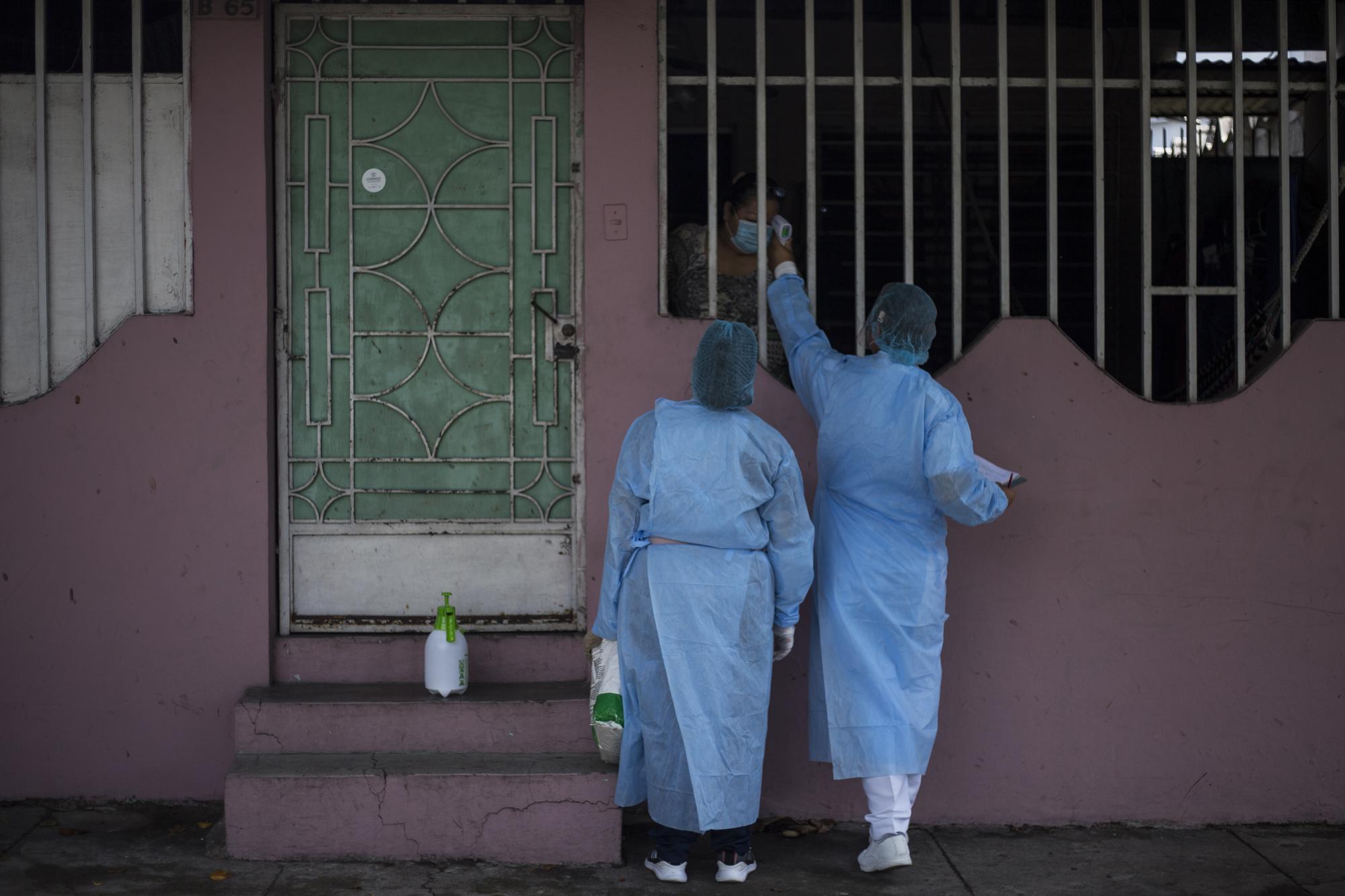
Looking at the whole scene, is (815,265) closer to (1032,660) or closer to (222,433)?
(1032,660)

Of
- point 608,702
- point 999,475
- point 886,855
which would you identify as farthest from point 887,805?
point 999,475

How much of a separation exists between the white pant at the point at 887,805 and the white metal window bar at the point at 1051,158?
146 centimetres

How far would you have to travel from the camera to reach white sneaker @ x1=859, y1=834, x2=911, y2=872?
421 centimetres

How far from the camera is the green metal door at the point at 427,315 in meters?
4.73

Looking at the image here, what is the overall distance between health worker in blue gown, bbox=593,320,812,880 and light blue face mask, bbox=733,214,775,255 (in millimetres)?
733

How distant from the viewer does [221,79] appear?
4578 mm

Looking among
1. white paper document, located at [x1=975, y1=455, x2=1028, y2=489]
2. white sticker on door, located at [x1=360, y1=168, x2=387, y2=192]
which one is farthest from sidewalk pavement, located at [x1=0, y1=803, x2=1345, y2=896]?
white sticker on door, located at [x1=360, y1=168, x2=387, y2=192]

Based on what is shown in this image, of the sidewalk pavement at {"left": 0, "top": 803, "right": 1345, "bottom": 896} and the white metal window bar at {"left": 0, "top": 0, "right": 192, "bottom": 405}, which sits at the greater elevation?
the white metal window bar at {"left": 0, "top": 0, "right": 192, "bottom": 405}

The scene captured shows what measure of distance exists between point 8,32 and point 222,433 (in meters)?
1.62

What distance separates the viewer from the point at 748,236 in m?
4.70

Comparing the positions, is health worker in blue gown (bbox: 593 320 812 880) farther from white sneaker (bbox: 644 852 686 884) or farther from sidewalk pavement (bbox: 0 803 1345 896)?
sidewalk pavement (bbox: 0 803 1345 896)

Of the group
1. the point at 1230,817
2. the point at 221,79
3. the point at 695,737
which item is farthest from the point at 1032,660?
the point at 221,79

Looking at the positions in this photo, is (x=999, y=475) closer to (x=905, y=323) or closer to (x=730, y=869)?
(x=905, y=323)

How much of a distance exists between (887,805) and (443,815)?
142cm
